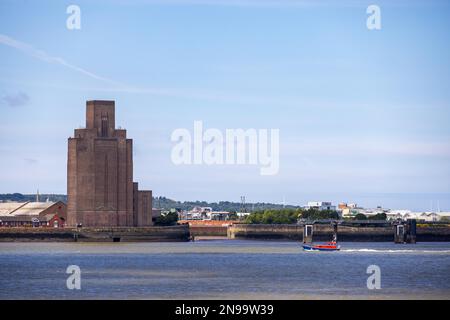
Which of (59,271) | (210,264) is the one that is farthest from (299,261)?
(59,271)

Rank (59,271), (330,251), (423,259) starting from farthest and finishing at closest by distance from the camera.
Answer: (330,251) < (423,259) < (59,271)

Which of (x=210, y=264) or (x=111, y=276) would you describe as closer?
(x=111, y=276)

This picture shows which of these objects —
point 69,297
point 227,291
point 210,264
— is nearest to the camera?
point 69,297

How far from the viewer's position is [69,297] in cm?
8081
